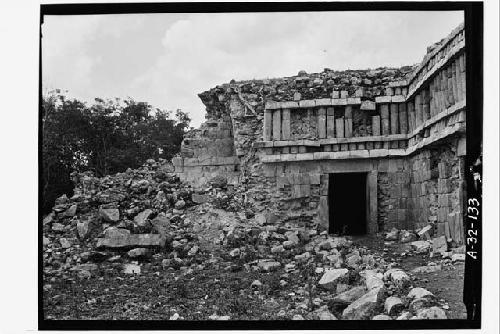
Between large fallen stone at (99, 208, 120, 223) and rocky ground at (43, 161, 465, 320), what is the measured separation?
19 mm

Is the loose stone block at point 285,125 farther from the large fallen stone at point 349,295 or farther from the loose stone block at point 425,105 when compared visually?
the large fallen stone at point 349,295

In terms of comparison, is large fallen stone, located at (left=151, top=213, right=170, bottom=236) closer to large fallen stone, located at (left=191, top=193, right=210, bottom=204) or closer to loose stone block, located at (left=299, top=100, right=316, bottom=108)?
large fallen stone, located at (left=191, top=193, right=210, bottom=204)

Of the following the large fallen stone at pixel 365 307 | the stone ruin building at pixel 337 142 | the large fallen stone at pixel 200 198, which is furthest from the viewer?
the large fallen stone at pixel 200 198

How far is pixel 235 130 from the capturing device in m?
10.1

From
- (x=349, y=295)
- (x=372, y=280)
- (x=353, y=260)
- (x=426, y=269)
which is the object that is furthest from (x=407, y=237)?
(x=349, y=295)

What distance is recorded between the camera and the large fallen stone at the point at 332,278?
7.19 metres

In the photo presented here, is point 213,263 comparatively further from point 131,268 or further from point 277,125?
point 277,125

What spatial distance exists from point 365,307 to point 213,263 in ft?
8.71

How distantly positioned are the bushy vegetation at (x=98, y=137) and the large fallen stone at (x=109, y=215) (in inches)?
28.7

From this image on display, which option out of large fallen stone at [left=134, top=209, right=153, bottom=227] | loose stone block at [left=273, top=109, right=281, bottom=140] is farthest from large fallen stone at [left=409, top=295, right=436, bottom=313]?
large fallen stone at [left=134, top=209, right=153, bottom=227]

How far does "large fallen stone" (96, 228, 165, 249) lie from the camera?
8586 mm

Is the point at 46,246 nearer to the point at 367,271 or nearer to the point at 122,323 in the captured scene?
the point at 122,323

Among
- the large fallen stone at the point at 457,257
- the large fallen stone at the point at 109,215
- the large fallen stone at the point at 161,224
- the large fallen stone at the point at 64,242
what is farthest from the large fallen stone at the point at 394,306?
the large fallen stone at the point at 64,242

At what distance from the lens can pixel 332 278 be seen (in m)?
7.27
